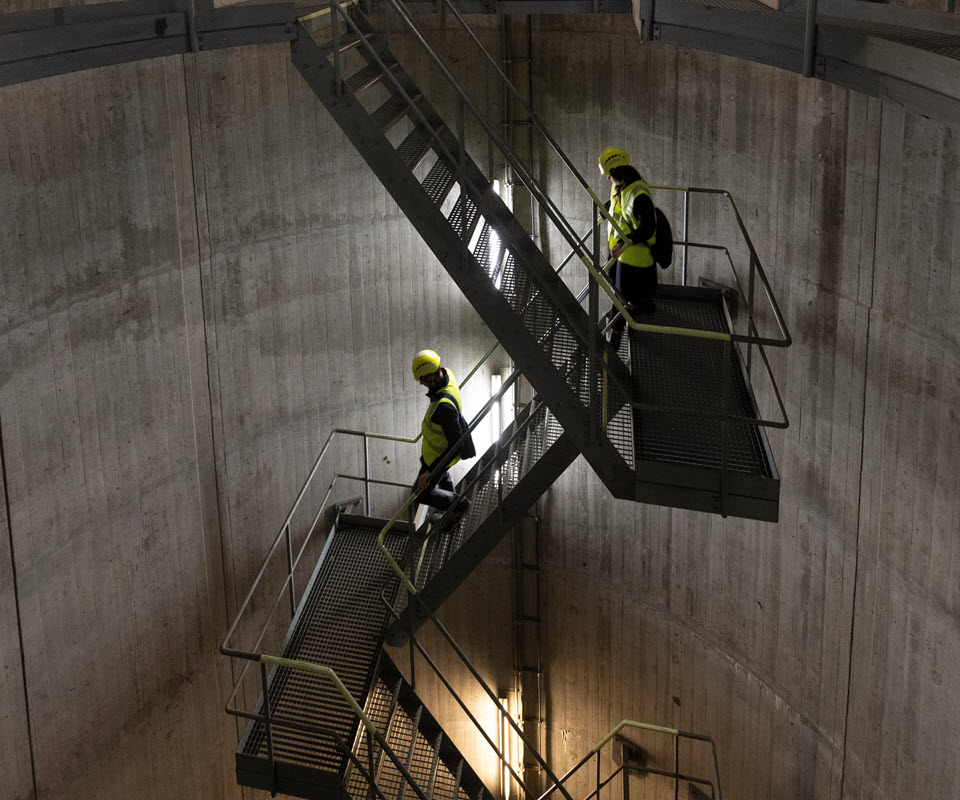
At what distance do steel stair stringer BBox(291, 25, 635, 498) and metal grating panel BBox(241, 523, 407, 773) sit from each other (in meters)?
2.96

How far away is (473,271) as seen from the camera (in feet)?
24.5

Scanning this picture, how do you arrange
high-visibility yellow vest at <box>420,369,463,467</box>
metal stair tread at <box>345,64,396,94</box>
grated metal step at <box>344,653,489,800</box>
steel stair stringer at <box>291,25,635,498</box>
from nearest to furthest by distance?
steel stair stringer at <box>291,25,635,498</box> → metal stair tread at <box>345,64,396,94</box> → grated metal step at <box>344,653,489,800</box> → high-visibility yellow vest at <box>420,369,463,467</box>

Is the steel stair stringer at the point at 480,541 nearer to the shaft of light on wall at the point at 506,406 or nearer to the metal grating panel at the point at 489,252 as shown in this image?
the metal grating panel at the point at 489,252

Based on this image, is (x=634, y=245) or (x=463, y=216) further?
(x=634, y=245)

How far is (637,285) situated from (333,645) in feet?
12.8

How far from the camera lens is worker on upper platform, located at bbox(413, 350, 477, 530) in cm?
922

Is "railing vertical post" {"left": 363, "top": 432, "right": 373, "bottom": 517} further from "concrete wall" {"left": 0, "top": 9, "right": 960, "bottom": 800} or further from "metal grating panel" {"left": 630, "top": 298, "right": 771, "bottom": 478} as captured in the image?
"metal grating panel" {"left": 630, "top": 298, "right": 771, "bottom": 478}

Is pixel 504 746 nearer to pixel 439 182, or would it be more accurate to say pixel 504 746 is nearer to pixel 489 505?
pixel 489 505

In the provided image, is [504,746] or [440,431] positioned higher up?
[440,431]

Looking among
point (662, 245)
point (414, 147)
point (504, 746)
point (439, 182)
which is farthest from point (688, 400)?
point (504, 746)

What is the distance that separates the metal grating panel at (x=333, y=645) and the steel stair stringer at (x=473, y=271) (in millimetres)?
2955

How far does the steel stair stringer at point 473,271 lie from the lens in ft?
24.1

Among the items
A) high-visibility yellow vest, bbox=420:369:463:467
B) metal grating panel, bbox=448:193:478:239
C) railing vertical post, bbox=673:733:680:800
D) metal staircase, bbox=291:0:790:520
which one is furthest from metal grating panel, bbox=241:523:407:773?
metal grating panel, bbox=448:193:478:239

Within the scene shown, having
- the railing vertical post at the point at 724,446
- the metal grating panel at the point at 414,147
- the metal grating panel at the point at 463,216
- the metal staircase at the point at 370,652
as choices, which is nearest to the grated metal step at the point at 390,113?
the metal grating panel at the point at 414,147
